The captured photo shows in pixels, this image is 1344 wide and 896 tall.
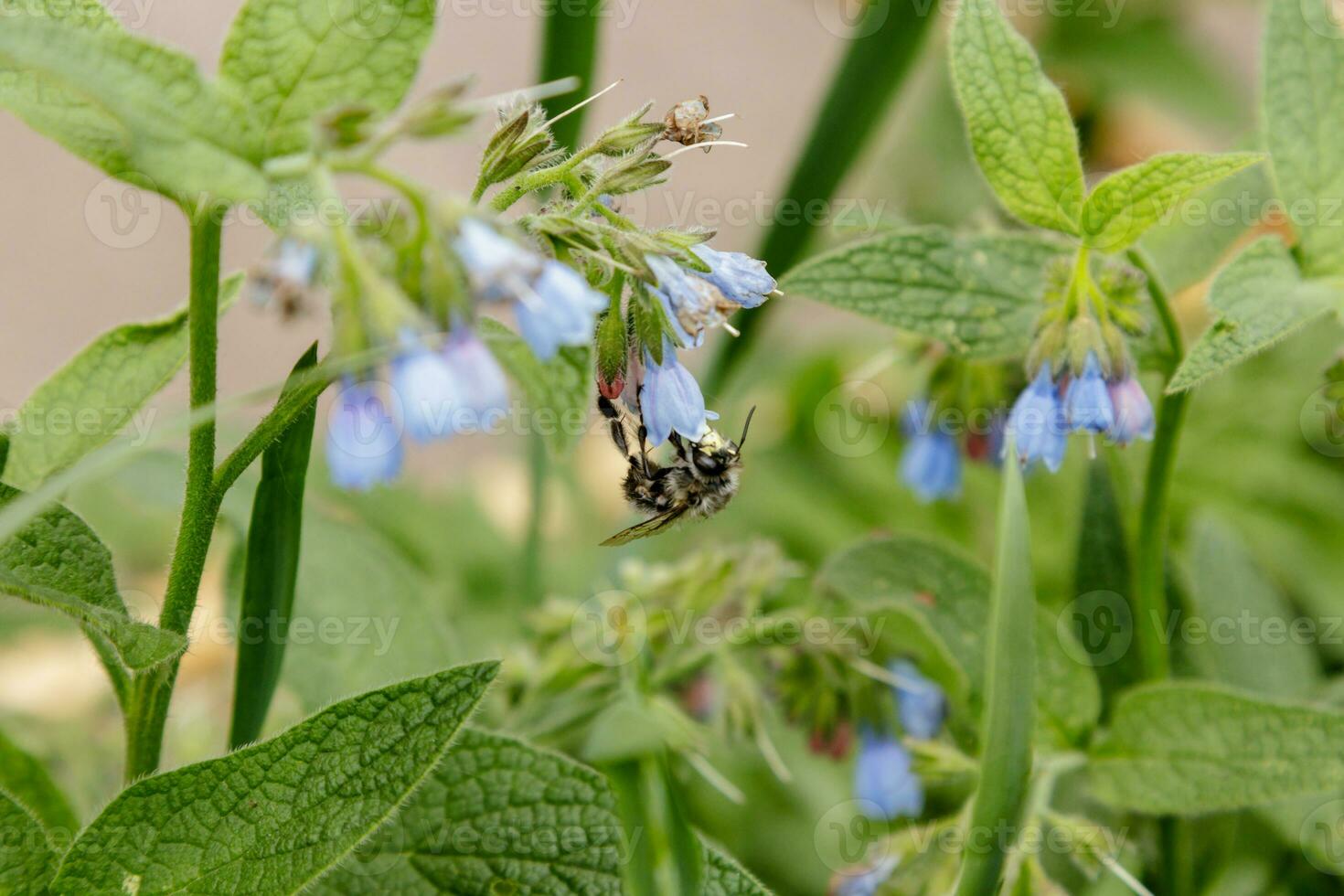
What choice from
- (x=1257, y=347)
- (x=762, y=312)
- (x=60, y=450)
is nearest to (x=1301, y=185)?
(x=1257, y=347)

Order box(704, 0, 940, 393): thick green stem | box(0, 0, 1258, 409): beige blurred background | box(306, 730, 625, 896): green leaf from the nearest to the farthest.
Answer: box(306, 730, 625, 896): green leaf, box(704, 0, 940, 393): thick green stem, box(0, 0, 1258, 409): beige blurred background

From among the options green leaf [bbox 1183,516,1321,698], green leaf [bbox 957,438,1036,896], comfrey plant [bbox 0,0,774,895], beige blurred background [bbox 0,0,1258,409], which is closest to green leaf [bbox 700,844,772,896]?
comfrey plant [bbox 0,0,774,895]

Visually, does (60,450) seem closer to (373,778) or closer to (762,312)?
(373,778)

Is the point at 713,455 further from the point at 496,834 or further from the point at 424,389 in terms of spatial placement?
the point at 424,389

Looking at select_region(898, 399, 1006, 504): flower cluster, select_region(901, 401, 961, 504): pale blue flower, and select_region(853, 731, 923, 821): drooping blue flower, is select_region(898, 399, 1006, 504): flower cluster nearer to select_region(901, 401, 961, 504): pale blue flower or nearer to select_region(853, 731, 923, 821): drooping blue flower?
select_region(901, 401, 961, 504): pale blue flower

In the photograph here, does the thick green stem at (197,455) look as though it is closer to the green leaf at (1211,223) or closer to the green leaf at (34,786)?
the green leaf at (34,786)

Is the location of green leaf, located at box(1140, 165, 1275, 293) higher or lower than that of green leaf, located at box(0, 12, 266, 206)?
lower

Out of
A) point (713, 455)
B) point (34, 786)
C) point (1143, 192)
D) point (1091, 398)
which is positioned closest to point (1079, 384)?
point (1091, 398)
